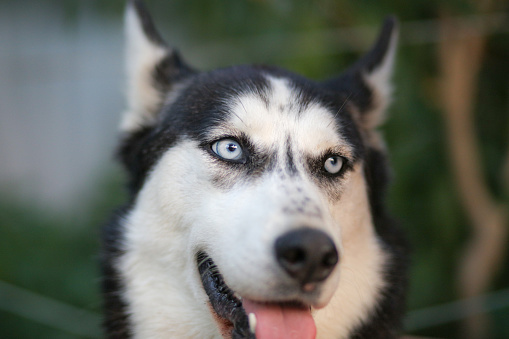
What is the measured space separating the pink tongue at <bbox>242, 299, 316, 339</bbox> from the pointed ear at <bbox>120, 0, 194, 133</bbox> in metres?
1.39

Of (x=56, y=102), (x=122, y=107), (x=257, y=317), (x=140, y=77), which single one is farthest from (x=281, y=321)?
(x=56, y=102)

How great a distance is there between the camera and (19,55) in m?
6.77

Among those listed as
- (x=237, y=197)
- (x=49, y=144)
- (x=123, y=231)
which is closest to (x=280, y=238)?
(x=237, y=197)

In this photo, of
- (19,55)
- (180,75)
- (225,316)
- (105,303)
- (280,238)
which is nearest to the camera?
(280,238)

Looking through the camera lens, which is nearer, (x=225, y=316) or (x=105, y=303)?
(x=225, y=316)

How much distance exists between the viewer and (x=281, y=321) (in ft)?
6.17

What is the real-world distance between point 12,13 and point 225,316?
21.0ft

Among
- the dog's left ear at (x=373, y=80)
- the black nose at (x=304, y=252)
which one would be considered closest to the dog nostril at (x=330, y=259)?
the black nose at (x=304, y=252)

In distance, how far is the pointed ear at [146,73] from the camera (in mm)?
2881

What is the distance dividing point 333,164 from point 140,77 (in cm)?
132

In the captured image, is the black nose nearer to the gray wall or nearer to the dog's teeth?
the dog's teeth

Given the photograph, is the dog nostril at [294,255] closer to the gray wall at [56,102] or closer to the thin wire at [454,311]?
the thin wire at [454,311]

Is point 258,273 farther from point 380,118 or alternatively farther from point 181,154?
point 380,118

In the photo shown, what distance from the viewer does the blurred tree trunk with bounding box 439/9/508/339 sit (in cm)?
530
